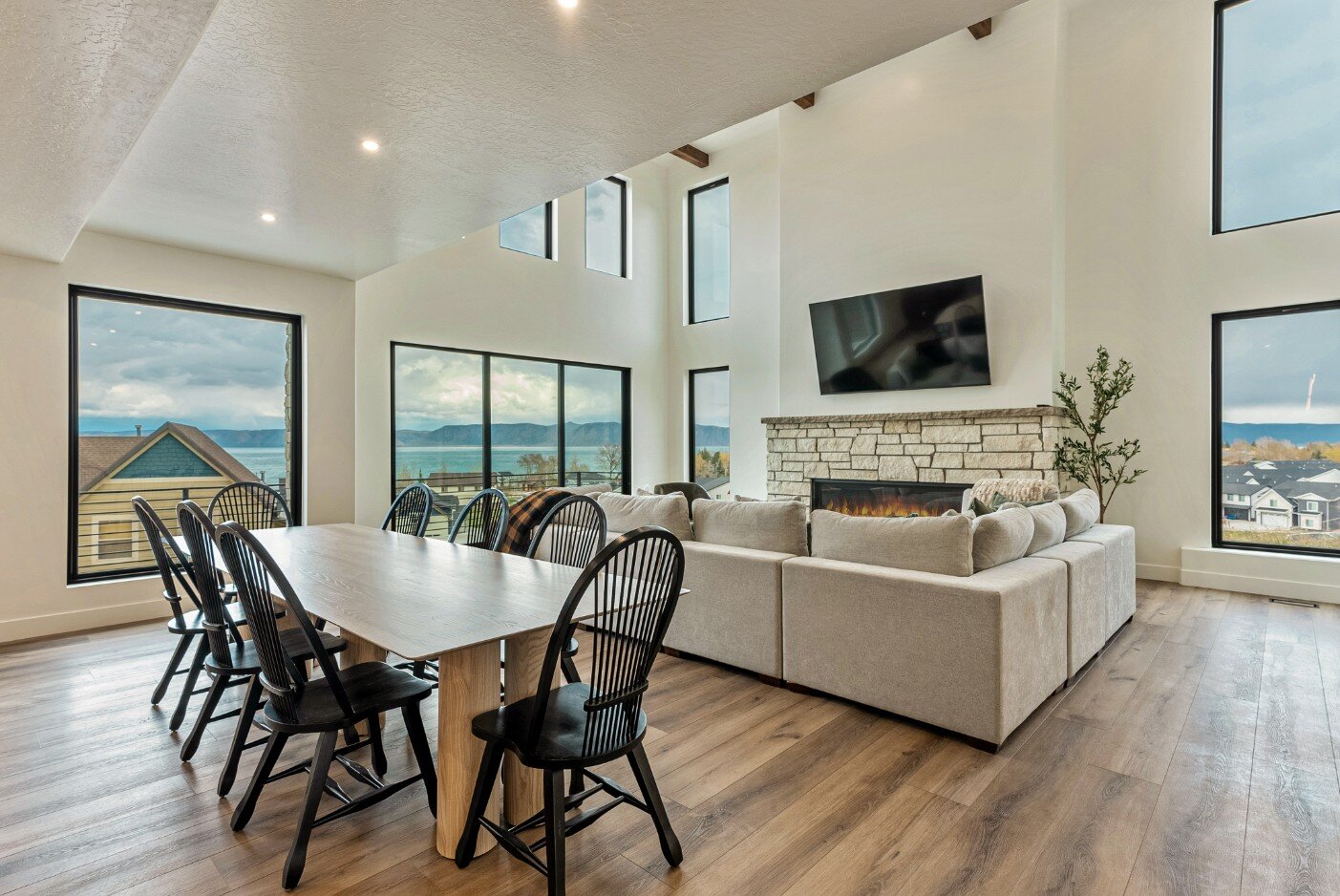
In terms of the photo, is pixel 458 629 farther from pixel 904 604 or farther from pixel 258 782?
pixel 904 604

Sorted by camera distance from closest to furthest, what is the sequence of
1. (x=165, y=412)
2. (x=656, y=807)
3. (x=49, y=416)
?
(x=656, y=807), (x=49, y=416), (x=165, y=412)

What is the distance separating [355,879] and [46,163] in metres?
3.08

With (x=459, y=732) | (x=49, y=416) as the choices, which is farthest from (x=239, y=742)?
(x=49, y=416)

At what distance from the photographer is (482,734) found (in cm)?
176

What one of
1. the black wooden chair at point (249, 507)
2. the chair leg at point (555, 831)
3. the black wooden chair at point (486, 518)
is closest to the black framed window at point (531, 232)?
the black wooden chair at point (249, 507)

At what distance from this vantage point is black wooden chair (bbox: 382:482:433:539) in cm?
396

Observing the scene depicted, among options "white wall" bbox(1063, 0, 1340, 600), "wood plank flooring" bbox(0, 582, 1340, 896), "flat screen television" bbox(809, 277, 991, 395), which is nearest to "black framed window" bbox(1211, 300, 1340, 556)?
"white wall" bbox(1063, 0, 1340, 600)

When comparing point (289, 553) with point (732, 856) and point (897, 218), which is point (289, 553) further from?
point (897, 218)

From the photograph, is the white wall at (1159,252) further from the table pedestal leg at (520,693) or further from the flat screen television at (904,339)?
the table pedestal leg at (520,693)

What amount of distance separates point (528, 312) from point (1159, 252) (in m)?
5.94

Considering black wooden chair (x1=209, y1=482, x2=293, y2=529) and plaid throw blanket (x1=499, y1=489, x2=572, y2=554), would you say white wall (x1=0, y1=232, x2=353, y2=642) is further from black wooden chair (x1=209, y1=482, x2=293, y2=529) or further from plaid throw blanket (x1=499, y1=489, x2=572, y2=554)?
plaid throw blanket (x1=499, y1=489, x2=572, y2=554)

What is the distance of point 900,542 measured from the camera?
9.47ft

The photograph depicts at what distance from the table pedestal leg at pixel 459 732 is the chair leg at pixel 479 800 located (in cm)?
3

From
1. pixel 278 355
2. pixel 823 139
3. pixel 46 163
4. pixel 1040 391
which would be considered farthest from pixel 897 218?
pixel 46 163
